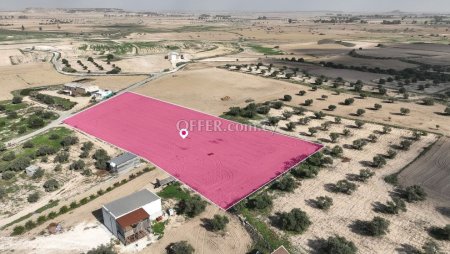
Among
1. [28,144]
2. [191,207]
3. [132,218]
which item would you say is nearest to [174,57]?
[28,144]

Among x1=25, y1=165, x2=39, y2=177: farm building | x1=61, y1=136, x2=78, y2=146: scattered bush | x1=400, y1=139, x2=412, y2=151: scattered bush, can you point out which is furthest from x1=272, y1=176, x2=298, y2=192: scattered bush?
x1=61, y1=136, x2=78, y2=146: scattered bush

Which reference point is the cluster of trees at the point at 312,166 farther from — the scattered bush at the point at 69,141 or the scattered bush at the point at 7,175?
the scattered bush at the point at 7,175

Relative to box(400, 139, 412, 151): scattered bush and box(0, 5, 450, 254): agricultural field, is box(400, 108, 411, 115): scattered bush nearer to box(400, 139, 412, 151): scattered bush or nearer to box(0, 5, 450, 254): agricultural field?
box(0, 5, 450, 254): agricultural field

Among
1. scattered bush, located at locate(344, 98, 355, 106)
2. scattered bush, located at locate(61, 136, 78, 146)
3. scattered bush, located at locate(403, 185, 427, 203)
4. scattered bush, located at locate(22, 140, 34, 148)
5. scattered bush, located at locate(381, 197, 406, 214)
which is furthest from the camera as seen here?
scattered bush, located at locate(344, 98, 355, 106)

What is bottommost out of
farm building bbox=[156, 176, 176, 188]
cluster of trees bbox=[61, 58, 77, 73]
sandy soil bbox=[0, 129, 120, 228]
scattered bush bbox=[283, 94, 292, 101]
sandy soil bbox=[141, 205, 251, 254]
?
sandy soil bbox=[0, 129, 120, 228]

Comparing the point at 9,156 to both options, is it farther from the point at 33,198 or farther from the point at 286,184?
the point at 286,184
